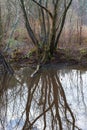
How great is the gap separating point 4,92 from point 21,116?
106 inches

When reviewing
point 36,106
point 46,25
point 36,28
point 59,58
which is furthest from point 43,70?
point 36,106

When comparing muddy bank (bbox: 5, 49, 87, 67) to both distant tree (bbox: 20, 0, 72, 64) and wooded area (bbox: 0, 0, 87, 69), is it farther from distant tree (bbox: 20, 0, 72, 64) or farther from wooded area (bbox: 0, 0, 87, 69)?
distant tree (bbox: 20, 0, 72, 64)

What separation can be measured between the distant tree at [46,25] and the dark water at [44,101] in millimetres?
2478

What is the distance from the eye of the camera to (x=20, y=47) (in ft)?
57.4

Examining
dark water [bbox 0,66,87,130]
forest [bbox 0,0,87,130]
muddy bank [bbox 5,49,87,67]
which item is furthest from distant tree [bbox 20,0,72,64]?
dark water [bbox 0,66,87,130]

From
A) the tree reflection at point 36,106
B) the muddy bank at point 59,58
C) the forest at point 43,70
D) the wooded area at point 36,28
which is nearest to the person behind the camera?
the tree reflection at point 36,106

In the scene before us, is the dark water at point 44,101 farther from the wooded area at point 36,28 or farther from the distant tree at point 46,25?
the wooded area at point 36,28

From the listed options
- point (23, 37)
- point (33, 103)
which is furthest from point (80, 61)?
point (33, 103)

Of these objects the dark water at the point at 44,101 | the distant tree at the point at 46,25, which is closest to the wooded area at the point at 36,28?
the distant tree at the point at 46,25

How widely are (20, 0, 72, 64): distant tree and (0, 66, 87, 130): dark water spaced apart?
2.48 metres

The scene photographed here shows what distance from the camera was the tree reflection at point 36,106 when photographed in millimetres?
6723

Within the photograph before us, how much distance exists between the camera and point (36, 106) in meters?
8.22

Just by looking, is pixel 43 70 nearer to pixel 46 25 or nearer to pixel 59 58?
pixel 59 58

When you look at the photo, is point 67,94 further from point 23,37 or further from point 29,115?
point 23,37
